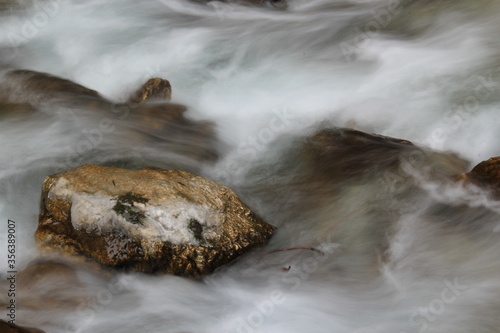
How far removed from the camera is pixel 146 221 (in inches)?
192

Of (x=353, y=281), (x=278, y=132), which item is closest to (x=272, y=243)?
(x=353, y=281)

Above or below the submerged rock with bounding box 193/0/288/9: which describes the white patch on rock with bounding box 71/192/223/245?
below

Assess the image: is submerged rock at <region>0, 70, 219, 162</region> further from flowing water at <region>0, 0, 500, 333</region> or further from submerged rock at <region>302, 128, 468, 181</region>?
submerged rock at <region>302, 128, 468, 181</region>

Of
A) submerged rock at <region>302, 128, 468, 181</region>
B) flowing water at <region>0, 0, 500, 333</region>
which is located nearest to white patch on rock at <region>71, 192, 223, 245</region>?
flowing water at <region>0, 0, 500, 333</region>

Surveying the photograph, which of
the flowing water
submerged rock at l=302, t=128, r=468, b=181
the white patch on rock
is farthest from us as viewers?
submerged rock at l=302, t=128, r=468, b=181

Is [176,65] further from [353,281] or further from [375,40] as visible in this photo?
[353,281]

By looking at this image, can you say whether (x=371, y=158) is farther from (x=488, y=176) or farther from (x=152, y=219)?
(x=152, y=219)

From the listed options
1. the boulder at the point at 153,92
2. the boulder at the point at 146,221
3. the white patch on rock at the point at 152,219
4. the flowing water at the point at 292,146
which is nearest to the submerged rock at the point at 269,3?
the flowing water at the point at 292,146

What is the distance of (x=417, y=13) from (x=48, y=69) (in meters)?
5.89

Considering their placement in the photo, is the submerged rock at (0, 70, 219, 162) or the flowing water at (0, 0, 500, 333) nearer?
the flowing water at (0, 0, 500, 333)

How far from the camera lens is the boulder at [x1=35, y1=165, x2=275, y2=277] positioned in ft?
16.0

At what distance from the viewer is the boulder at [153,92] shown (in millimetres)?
7719

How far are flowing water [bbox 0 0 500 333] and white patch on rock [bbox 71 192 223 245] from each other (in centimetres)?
35

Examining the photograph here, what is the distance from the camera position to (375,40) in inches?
358
